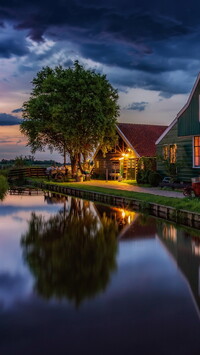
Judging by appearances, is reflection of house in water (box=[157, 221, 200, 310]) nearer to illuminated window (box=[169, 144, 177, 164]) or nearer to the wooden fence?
illuminated window (box=[169, 144, 177, 164])

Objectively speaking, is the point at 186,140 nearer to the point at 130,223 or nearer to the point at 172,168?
the point at 172,168

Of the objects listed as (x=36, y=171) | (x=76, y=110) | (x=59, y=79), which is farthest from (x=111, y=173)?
(x=36, y=171)

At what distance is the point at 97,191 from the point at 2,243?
13.0m

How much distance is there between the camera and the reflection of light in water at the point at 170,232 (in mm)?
11648

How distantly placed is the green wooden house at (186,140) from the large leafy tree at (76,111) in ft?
35.7

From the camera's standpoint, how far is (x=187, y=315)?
223 inches

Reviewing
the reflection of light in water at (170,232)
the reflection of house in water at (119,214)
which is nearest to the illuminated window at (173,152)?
the reflection of house in water at (119,214)

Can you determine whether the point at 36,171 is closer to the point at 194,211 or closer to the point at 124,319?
the point at 194,211

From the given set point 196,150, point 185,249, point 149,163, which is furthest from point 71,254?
point 149,163

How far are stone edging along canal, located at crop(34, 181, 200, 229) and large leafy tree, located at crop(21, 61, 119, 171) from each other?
8.10 meters

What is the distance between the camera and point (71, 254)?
964 cm

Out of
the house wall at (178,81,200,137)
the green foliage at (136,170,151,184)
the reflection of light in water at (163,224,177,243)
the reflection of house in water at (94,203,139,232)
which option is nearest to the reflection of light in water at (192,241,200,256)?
the reflection of light in water at (163,224,177,243)

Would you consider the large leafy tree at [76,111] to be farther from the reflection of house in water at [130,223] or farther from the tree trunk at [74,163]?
the reflection of house in water at [130,223]

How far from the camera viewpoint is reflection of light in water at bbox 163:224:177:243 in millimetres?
11648
